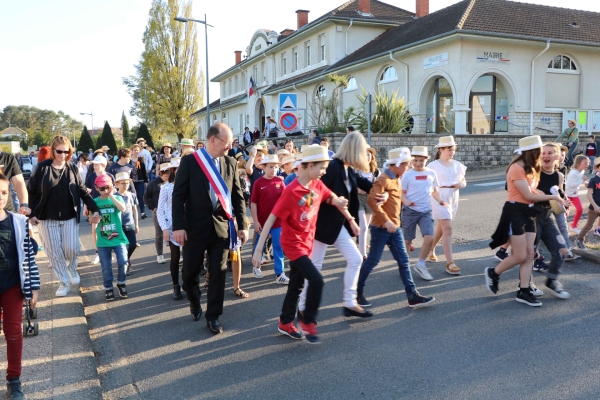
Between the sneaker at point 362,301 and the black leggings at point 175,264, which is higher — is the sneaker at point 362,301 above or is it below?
below

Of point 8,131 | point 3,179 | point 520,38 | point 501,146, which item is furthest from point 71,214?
point 8,131

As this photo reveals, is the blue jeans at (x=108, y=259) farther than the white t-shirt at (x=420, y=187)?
No

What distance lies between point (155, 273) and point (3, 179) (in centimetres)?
416

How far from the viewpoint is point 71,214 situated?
630 centimetres

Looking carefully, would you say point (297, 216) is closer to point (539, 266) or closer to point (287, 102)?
point (539, 266)

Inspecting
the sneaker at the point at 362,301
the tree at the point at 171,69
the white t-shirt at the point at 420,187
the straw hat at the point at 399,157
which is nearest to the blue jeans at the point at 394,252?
the sneaker at the point at 362,301

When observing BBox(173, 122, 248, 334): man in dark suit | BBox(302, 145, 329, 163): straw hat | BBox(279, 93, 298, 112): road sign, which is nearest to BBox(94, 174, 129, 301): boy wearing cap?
BBox(173, 122, 248, 334): man in dark suit

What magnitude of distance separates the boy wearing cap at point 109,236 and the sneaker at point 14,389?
2615 millimetres

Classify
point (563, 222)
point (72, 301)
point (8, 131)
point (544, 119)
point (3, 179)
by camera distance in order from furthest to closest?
1. point (8, 131)
2. point (544, 119)
3. point (563, 222)
4. point (72, 301)
5. point (3, 179)

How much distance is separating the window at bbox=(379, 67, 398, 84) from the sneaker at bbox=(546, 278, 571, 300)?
21935 millimetres

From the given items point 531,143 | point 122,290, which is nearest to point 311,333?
point 122,290

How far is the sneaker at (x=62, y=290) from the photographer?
246 inches

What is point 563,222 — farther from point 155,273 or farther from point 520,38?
point 520,38

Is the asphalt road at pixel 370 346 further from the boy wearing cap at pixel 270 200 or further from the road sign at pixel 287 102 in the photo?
the road sign at pixel 287 102
